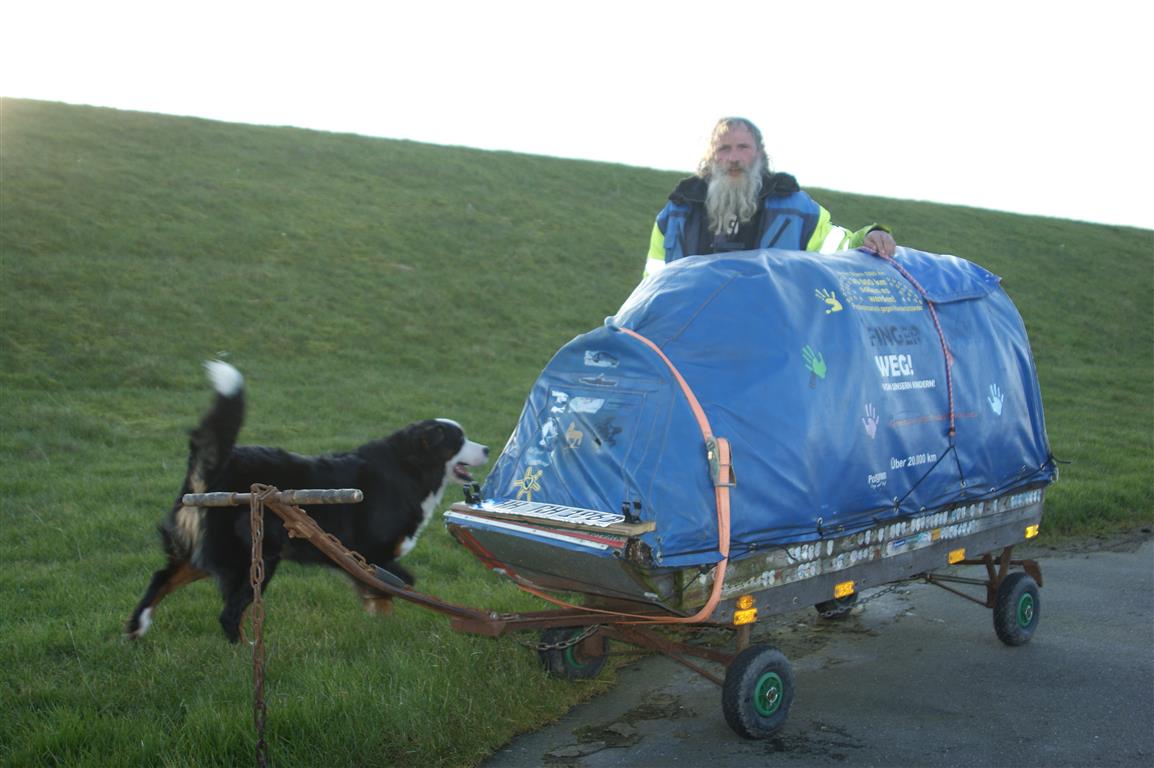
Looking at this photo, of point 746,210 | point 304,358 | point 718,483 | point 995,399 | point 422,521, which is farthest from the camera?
point 304,358

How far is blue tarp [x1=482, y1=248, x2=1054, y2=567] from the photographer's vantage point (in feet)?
14.6

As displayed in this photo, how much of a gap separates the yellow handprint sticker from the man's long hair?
45.0 inches

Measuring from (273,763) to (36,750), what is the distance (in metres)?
0.99

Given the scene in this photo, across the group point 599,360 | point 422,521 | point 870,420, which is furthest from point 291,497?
point 422,521

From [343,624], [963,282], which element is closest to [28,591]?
[343,624]

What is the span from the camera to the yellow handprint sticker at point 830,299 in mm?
5039

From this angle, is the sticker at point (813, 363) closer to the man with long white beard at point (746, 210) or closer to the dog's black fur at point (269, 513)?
the man with long white beard at point (746, 210)

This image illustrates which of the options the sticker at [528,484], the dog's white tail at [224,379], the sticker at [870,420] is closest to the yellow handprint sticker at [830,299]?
the sticker at [870,420]

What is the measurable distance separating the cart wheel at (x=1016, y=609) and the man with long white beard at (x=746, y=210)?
218 centimetres

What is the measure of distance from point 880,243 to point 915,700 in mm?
2528

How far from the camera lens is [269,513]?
241 inches

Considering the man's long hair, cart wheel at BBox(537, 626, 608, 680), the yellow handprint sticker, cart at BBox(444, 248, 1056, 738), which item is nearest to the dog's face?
cart wheel at BBox(537, 626, 608, 680)

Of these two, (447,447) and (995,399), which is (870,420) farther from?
(447,447)

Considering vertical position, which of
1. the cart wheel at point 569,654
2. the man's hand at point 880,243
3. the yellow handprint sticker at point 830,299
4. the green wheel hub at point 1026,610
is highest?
the man's hand at point 880,243
